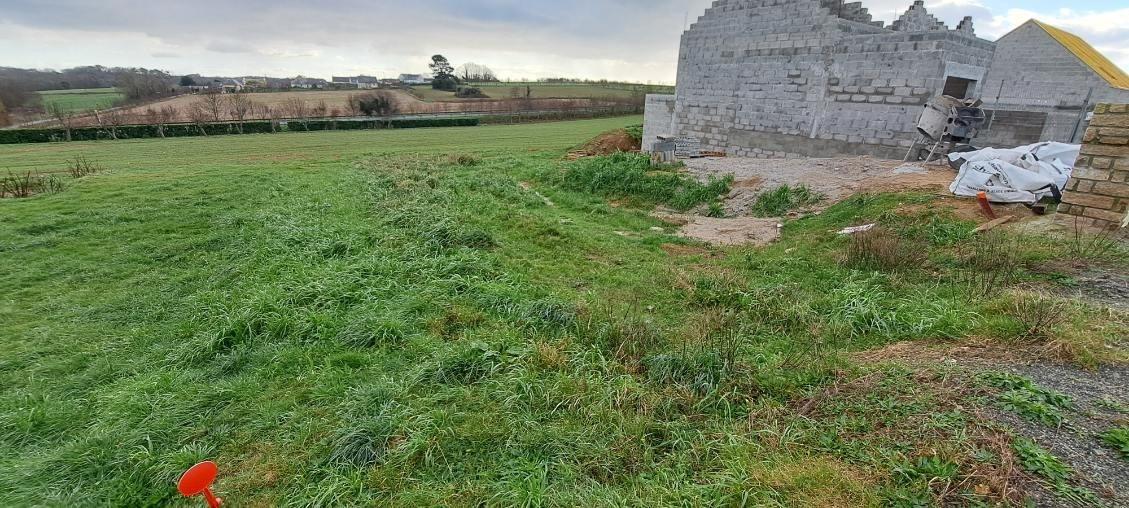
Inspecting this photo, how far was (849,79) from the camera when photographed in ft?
41.6

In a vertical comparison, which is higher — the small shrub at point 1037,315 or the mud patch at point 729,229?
the small shrub at point 1037,315

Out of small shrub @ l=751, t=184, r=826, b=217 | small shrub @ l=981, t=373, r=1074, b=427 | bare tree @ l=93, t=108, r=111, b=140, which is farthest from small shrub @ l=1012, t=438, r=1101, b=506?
bare tree @ l=93, t=108, r=111, b=140

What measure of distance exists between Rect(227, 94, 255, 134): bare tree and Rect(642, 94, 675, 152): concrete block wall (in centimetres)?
4004

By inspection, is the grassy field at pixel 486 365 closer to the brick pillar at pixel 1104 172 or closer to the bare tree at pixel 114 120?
the brick pillar at pixel 1104 172

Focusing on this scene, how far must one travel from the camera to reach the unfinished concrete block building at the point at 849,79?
11.7 meters

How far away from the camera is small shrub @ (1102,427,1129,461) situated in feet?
8.05

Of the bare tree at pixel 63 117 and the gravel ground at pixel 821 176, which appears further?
the bare tree at pixel 63 117

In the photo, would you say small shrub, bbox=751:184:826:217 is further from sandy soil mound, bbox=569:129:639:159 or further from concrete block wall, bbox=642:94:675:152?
sandy soil mound, bbox=569:129:639:159

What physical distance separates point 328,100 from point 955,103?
202 ft

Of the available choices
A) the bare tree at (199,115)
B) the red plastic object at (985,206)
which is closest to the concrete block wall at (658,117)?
the red plastic object at (985,206)

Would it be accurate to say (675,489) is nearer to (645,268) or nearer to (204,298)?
(645,268)

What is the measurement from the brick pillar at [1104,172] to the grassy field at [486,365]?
1.19 meters

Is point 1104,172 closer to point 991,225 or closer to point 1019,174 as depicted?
point 991,225

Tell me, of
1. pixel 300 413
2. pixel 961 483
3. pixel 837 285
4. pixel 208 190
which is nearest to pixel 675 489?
pixel 961 483
